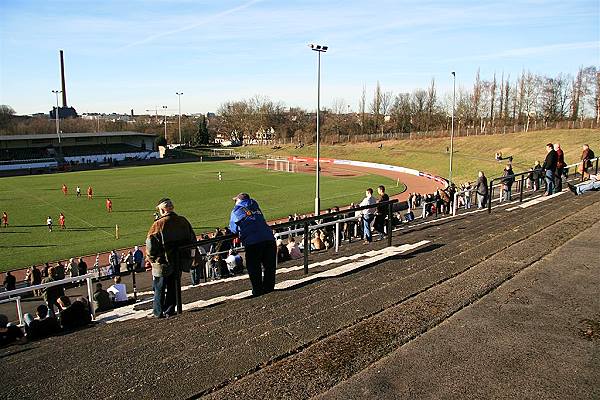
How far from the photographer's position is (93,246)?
2353cm

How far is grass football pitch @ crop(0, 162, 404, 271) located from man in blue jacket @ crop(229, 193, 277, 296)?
1830 centimetres

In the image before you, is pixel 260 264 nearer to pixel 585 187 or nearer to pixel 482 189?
pixel 585 187

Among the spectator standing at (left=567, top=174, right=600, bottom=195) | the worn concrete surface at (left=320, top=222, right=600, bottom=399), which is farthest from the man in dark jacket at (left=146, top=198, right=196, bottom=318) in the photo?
the spectator standing at (left=567, top=174, right=600, bottom=195)

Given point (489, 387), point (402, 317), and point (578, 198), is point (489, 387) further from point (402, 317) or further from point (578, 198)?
point (578, 198)

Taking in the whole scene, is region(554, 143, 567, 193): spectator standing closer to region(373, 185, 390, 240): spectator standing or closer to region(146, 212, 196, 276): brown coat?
region(373, 185, 390, 240): spectator standing

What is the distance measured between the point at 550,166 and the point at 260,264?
33.8 ft

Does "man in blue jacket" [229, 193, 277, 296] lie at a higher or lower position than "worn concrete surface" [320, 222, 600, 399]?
higher

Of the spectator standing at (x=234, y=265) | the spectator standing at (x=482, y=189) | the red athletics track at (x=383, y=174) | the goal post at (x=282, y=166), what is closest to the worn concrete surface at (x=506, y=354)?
the spectator standing at (x=234, y=265)

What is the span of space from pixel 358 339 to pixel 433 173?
172 ft

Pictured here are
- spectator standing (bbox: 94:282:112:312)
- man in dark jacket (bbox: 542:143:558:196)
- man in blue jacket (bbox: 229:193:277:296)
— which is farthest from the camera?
man in dark jacket (bbox: 542:143:558:196)

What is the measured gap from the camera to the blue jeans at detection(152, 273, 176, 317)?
5.57 m

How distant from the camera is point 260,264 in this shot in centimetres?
588

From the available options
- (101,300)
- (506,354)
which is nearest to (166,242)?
(506,354)

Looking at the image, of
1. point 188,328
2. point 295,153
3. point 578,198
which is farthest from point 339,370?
point 295,153
